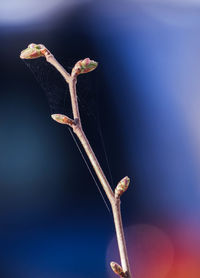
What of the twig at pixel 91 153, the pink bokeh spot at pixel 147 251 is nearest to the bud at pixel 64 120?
the twig at pixel 91 153

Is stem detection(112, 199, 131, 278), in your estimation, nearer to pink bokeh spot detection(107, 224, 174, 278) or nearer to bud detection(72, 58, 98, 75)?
bud detection(72, 58, 98, 75)

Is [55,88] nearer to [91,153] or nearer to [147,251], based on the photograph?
[91,153]

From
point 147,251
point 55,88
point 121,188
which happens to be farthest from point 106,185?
point 147,251

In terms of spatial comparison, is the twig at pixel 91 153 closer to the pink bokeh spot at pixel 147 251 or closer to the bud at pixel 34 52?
the bud at pixel 34 52

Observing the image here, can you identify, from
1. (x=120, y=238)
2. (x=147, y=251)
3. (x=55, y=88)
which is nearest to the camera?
(x=120, y=238)

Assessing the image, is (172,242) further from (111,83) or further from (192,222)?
(111,83)

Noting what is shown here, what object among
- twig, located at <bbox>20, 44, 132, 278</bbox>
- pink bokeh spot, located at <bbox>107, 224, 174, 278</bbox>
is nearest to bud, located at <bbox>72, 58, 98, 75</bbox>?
twig, located at <bbox>20, 44, 132, 278</bbox>

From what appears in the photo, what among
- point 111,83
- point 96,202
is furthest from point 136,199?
point 111,83

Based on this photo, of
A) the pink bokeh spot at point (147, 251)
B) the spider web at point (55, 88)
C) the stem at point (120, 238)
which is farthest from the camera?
the pink bokeh spot at point (147, 251)
